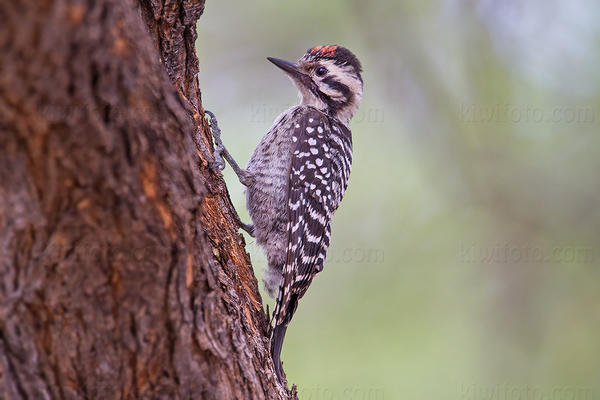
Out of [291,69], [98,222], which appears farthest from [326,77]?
[98,222]

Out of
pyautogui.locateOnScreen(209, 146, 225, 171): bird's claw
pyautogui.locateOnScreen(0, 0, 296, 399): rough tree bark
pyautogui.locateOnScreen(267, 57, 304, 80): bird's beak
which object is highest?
pyautogui.locateOnScreen(267, 57, 304, 80): bird's beak

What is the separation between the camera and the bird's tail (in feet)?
10.5

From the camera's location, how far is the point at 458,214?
691cm

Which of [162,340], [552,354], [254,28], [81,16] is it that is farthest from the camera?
[254,28]

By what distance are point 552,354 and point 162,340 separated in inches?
213

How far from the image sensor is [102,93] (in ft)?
5.69

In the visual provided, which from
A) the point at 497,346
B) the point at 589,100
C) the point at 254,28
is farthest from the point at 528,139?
the point at 254,28

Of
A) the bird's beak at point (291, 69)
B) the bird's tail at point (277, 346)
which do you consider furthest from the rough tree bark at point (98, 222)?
the bird's beak at point (291, 69)

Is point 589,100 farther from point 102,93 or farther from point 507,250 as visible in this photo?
point 102,93

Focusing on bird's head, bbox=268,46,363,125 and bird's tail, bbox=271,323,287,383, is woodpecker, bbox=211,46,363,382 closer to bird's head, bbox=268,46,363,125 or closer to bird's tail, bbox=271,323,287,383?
bird's head, bbox=268,46,363,125

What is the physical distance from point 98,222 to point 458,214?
557 cm

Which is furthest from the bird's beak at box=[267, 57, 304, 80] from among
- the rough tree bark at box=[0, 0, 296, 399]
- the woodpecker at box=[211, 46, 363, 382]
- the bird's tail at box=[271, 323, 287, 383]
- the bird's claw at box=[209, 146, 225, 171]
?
the rough tree bark at box=[0, 0, 296, 399]

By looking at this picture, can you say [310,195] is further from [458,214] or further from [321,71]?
[458,214]

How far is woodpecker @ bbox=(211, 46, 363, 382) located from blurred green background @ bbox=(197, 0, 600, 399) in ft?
4.67
